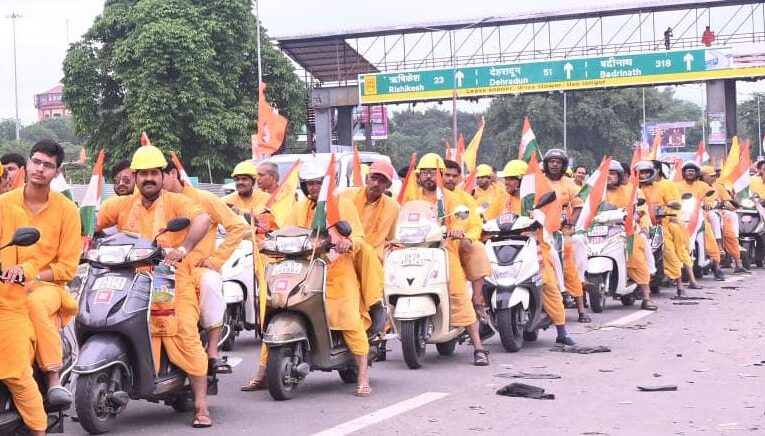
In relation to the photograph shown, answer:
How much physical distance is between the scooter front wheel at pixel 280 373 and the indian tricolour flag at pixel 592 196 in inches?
190

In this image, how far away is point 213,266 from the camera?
786 cm

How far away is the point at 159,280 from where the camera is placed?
6.95 m

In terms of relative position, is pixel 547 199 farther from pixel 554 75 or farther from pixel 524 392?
pixel 554 75

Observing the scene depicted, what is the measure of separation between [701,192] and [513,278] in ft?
26.0

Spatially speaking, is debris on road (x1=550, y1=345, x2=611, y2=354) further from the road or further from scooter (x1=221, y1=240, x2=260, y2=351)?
scooter (x1=221, y1=240, x2=260, y2=351)

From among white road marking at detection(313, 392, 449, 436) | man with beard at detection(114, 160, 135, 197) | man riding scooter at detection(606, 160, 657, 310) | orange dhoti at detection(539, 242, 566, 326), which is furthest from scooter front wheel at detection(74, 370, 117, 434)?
man riding scooter at detection(606, 160, 657, 310)

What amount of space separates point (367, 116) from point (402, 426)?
4419cm

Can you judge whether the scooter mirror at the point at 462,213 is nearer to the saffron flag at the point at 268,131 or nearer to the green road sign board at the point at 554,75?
the saffron flag at the point at 268,131

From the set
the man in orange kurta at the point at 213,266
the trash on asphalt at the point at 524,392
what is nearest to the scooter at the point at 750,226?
the trash on asphalt at the point at 524,392

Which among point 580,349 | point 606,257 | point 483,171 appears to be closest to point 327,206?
point 580,349

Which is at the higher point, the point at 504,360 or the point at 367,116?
the point at 367,116

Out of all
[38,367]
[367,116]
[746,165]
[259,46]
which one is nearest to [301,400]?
[38,367]

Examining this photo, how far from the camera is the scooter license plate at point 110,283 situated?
6.64 m

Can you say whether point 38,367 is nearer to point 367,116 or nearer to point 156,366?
point 156,366
